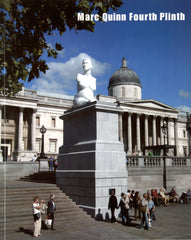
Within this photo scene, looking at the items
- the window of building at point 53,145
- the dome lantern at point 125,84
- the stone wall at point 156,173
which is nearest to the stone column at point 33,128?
the window of building at point 53,145

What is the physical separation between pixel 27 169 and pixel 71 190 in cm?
1041

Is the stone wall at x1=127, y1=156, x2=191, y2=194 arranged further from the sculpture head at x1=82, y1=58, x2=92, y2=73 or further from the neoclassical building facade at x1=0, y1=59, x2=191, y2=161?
the neoclassical building facade at x1=0, y1=59, x2=191, y2=161

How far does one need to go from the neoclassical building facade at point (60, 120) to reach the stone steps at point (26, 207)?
23.8m

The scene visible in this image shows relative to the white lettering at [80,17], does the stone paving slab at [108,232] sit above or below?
below

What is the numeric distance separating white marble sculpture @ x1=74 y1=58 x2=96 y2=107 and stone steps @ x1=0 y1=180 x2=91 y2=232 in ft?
15.9

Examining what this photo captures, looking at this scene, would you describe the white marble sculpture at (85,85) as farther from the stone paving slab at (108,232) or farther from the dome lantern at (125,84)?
the dome lantern at (125,84)

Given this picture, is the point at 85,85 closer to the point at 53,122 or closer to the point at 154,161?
the point at 154,161

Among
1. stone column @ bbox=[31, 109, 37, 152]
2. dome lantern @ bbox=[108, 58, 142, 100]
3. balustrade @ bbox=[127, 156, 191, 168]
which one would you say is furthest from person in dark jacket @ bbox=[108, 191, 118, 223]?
dome lantern @ bbox=[108, 58, 142, 100]

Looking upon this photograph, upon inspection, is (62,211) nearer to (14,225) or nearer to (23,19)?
(14,225)

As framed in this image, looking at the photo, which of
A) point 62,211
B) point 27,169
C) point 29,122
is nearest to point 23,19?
point 62,211

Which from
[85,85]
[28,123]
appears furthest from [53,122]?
[85,85]

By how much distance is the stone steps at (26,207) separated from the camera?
11.2 metres

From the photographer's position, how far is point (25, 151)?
149 ft

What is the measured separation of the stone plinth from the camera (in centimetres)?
1270
